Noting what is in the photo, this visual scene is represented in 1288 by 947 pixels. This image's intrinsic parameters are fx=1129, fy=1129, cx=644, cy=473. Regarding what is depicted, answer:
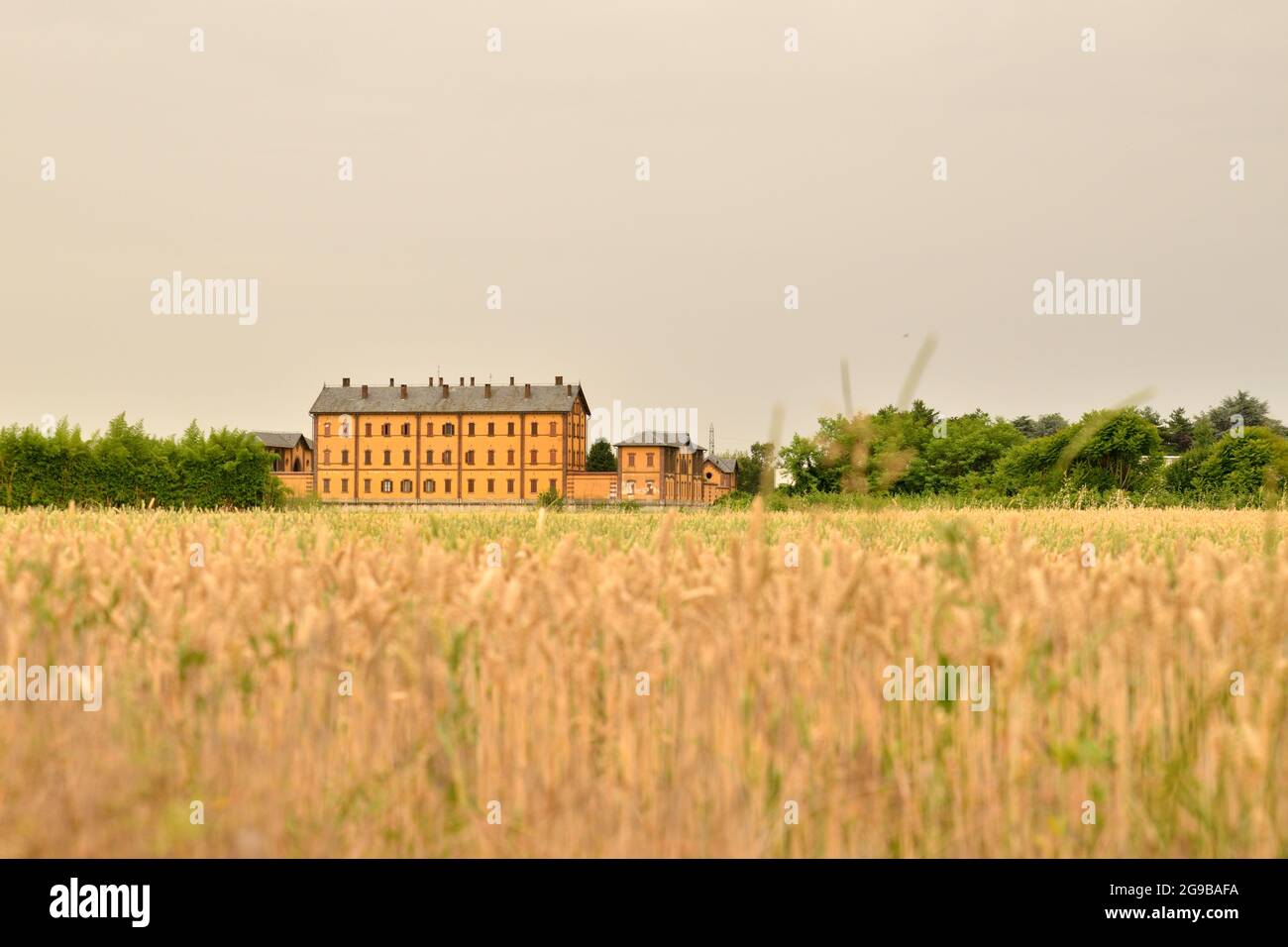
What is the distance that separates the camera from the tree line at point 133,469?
1199 inches

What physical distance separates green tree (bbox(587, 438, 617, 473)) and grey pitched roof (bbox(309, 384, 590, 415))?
11267 mm

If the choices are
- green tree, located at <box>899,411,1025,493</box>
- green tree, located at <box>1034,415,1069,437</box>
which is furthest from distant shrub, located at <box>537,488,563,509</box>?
green tree, located at <box>1034,415,1069,437</box>

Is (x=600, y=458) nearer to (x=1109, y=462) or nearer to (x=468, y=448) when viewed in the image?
(x=468, y=448)

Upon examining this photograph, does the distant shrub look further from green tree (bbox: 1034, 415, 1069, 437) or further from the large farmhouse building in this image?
green tree (bbox: 1034, 415, 1069, 437)

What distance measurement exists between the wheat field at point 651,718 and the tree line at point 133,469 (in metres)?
26.8

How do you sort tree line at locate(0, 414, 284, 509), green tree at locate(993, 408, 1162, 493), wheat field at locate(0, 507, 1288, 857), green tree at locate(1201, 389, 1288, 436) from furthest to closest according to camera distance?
green tree at locate(1201, 389, 1288, 436) < green tree at locate(993, 408, 1162, 493) < tree line at locate(0, 414, 284, 509) < wheat field at locate(0, 507, 1288, 857)

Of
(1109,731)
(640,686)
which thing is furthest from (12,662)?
(1109,731)

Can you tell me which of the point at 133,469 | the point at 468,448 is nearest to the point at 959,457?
the point at 133,469

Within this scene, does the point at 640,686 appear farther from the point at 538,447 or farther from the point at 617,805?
the point at 538,447

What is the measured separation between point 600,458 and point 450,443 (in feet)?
68.6

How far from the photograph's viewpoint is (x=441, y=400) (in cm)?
10831

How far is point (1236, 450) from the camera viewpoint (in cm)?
4472

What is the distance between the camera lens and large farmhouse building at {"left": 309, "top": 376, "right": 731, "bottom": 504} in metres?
104
